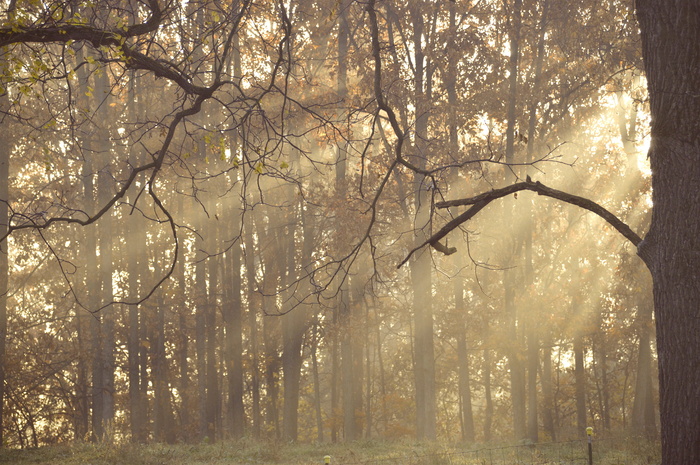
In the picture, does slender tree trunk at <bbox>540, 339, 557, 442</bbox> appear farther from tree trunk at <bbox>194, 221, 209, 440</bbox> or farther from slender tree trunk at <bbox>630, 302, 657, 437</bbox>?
tree trunk at <bbox>194, 221, 209, 440</bbox>

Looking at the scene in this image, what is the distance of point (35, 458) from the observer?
11.5 meters

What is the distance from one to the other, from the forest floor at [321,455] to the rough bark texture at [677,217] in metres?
6.02

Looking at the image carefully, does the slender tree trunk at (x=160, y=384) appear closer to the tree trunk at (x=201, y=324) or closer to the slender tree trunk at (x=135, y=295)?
the slender tree trunk at (x=135, y=295)

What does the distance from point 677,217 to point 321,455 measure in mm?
10331

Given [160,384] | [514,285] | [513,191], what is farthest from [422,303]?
[513,191]

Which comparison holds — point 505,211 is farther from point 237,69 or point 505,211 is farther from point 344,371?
point 237,69

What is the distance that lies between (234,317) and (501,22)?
40.3 feet

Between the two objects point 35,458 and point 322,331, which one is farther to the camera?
point 322,331

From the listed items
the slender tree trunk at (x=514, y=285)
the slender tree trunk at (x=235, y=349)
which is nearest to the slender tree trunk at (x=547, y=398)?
the slender tree trunk at (x=514, y=285)

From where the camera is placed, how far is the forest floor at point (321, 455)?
1118cm

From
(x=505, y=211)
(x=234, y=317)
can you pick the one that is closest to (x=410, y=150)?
(x=505, y=211)

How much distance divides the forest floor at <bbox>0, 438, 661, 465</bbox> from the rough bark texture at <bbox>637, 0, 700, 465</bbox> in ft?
19.8

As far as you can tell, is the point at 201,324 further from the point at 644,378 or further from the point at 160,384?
the point at 644,378

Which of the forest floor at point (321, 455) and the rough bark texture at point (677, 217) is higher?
the rough bark texture at point (677, 217)
